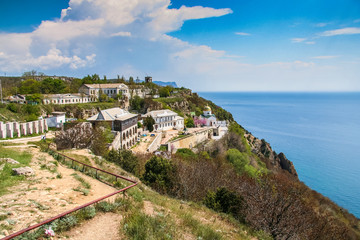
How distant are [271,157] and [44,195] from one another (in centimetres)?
5276

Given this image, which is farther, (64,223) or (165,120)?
(165,120)

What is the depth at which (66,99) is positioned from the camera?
160 feet

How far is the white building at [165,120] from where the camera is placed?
4834 centimetres

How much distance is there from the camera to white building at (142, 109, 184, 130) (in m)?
48.3

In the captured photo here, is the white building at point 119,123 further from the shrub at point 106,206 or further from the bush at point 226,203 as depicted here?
the shrub at point 106,206

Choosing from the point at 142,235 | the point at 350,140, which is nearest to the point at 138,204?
the point at 142,235

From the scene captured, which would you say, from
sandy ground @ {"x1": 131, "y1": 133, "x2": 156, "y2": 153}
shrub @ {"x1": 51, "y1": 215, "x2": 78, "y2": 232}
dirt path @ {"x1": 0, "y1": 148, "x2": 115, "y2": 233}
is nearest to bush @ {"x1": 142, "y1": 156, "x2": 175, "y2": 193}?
dirt path @ {"x1": 0, "y1": 148, "x2": 115, "y2": 233}

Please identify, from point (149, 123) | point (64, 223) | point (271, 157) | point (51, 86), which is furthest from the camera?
point (51, 86)

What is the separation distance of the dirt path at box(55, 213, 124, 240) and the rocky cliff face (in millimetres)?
46107

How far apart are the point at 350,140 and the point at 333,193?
109 ft

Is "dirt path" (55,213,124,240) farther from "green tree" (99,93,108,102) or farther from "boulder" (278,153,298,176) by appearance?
"green tree" (99,93,108,102)

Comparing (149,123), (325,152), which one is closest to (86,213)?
(149,123)

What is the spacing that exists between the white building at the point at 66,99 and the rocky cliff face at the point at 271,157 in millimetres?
44103

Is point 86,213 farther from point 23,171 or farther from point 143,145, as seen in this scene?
point 143,145
